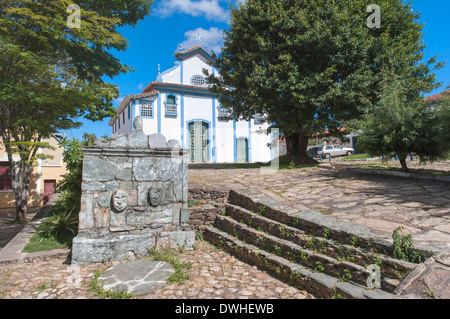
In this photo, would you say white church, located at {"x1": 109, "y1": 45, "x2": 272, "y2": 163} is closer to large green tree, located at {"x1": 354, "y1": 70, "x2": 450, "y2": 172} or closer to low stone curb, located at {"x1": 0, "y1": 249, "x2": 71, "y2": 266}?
large green tree, located at {"x1": 354, "y1": 70, "x2": 450, "y2": 172}

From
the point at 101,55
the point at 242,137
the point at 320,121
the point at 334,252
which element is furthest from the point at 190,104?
the point at 334,252

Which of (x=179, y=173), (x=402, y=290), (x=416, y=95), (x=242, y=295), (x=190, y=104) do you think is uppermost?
(x=190, y=104)

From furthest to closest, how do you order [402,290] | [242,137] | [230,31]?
[242,137], [230,31], [402,290]

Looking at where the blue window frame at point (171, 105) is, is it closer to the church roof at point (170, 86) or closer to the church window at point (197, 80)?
the church roof at point (170, 86)

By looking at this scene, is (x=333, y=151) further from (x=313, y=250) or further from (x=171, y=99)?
(x=313, y=250)

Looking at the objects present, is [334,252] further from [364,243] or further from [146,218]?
[146,218]

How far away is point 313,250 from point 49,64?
8.54 meters

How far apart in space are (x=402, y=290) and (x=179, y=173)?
12.8ft

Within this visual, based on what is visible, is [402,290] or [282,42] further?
[282,42]

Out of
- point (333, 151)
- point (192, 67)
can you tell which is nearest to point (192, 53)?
point (192, 67)

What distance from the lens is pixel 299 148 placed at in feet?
39.8

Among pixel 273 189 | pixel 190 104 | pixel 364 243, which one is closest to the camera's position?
pixel 364 243

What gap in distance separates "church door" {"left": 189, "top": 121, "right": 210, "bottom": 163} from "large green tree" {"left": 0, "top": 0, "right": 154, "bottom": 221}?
342 inches

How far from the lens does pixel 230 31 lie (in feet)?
37.3
